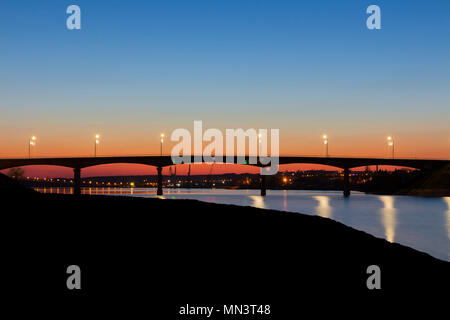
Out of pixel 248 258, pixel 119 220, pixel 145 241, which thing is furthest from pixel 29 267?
pixel 119 220

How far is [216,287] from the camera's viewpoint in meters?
10.7

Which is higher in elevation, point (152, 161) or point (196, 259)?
point (152, 161)

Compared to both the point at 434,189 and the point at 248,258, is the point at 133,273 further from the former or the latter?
the point at 434,189

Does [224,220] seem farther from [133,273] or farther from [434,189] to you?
[434,189]

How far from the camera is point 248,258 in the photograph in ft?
43.8

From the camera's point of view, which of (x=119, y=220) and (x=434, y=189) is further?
(x=434, y=189)

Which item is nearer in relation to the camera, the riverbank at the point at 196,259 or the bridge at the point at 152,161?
the riverbank at the point at 196,259

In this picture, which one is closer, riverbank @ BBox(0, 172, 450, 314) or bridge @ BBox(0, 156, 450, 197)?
riverbank @ BBox(0, 172, 450, 314)

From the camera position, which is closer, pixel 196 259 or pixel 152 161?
pixel 196 259

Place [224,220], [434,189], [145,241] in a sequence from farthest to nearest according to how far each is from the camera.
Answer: [434,189] → [224,220] → [145,241]
